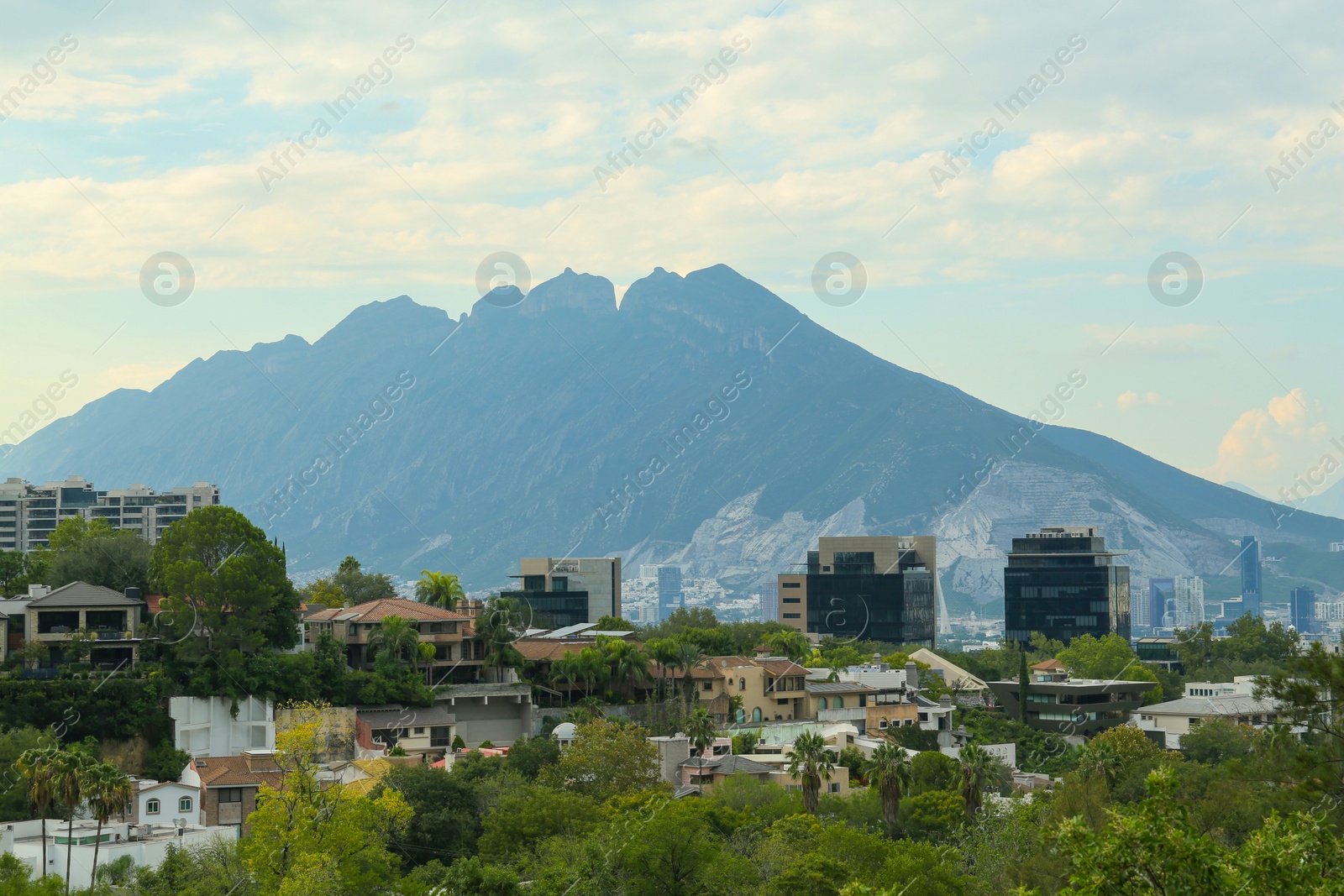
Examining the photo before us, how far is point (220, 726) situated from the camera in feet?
234

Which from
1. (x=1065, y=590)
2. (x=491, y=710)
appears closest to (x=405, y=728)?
(x=491, y=710)

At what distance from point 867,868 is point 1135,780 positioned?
24.8 metres

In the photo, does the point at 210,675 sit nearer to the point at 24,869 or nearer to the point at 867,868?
the point at 24,869

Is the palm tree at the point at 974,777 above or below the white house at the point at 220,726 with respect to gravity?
below

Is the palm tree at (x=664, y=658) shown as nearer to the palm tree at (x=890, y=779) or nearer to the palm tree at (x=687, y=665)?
the palm tree at (x=687, y=665)

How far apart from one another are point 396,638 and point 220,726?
10567 mm

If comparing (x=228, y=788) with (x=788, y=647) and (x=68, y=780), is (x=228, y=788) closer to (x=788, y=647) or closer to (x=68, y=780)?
(x=68, y=780)

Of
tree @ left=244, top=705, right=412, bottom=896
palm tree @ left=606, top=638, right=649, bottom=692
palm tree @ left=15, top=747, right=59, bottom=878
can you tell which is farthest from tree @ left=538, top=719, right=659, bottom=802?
palm tree @ left=15, top=747, right=59, bottom=878

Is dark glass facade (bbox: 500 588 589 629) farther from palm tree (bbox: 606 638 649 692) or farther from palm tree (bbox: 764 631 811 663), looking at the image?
palm tree (bbox: 606 638 649 692)

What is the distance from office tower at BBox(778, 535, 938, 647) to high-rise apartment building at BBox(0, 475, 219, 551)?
77.2 metres

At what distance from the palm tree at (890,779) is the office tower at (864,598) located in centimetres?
11228

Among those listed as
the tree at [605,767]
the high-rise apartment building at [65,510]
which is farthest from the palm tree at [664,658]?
the high-rise apartment building at [65,510]

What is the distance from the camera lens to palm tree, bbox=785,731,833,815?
203 feet

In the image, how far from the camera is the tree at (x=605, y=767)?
6181cm
